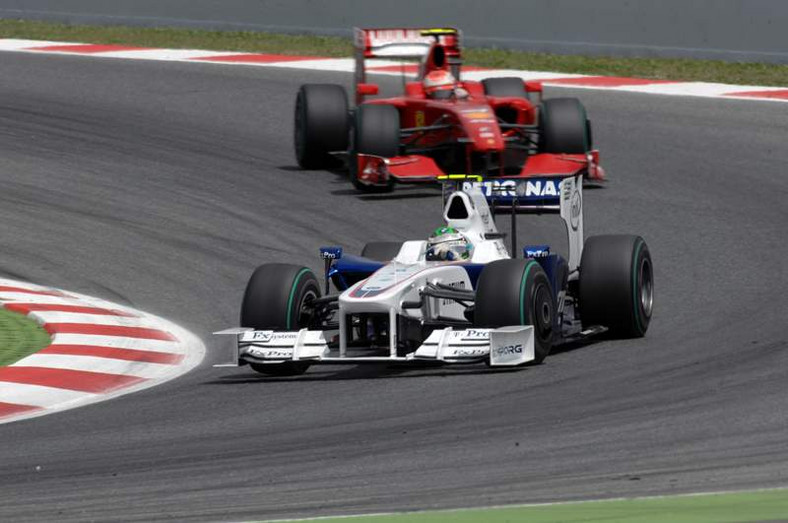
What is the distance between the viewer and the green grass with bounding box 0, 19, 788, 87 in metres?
21.0

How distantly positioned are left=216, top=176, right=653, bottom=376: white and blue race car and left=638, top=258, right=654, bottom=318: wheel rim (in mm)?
10

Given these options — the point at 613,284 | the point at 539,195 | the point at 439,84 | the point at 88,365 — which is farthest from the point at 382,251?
the point at 439,84

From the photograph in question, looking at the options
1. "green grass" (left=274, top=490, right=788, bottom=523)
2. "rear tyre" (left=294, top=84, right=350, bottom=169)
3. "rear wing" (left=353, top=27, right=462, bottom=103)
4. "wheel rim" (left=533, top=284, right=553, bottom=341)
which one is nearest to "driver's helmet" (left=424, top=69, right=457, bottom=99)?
"rear wing" (left=353, top=27, right=462, bottom=103)

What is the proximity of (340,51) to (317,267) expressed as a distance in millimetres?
10263

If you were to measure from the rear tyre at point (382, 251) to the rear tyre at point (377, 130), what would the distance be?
4.99 meters

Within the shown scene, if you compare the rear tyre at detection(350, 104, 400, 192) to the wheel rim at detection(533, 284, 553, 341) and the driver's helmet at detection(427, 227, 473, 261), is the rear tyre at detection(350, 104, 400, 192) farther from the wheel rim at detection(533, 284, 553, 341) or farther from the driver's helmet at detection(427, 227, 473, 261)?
the wheel rim at detection(533, 284, 553, 341)

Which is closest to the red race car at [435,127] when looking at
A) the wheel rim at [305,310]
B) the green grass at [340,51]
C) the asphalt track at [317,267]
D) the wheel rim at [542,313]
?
the asphalt track at [317,267]

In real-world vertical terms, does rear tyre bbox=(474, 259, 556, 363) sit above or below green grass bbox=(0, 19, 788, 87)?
above

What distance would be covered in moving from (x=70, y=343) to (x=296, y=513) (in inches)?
204

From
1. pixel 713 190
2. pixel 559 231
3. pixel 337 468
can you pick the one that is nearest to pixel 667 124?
pixel 713 190

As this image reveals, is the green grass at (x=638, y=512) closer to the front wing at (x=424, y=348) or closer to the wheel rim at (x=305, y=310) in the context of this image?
the front wing at (x=424, y=348)

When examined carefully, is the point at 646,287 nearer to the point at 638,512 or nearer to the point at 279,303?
the point at 279,303

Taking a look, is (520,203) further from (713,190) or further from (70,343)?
(713,190)

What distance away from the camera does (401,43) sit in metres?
17.3
